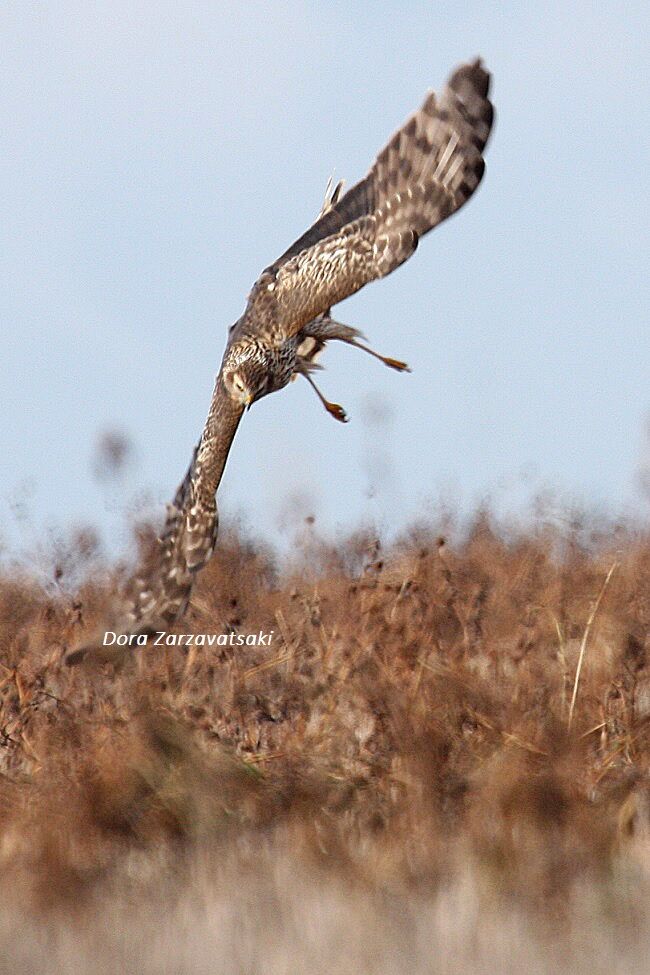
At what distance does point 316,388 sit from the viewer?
7426 millimetres

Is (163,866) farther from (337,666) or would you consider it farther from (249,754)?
(337,666)

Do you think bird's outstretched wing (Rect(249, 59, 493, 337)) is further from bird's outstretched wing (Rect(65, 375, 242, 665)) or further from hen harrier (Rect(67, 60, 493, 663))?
bird's outstretched wing (Rect(65, 375, 242, 665))

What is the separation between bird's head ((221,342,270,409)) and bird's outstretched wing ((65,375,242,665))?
0.05 metres

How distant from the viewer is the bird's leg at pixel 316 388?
7184 millimetres

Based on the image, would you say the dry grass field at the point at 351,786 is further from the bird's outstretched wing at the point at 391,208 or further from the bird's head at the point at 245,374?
the bird's outstretched wing at the point at 391,208

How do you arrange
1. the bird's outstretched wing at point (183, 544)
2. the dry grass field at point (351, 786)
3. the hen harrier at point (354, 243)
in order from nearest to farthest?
the dry grass field at point (351, 786) → the bird's outstretched wing at point (183, 544) → the hen harrier at point (354, 243)

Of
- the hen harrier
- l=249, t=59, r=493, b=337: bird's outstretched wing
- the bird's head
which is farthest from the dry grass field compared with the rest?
l=249, t=59, r=493, b=337: bird's outstretched wing

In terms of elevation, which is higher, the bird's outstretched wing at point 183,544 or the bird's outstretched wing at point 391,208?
the bird's outstretched wing at point 391,208

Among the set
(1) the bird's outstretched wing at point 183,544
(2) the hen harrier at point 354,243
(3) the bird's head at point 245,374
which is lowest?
(1) the bird's outstretched wing at point 183,544

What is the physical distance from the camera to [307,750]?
6.13 meters

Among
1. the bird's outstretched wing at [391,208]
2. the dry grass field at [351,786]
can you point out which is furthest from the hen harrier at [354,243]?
the dry grass field at [351,786]

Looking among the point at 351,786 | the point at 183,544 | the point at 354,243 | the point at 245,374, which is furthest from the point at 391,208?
the point at 351,786

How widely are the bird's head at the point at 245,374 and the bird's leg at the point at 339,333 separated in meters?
0.45

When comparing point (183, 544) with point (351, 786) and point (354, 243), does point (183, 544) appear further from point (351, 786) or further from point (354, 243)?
point (354, 243)
